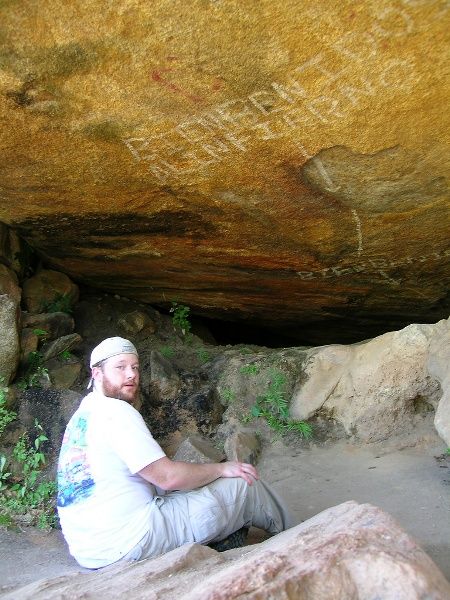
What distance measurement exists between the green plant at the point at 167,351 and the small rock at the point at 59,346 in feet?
2.65

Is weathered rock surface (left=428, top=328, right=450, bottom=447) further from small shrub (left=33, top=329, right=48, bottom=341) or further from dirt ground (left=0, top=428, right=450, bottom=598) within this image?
small shrub (left=33, top=329, right=48, bottom=341)

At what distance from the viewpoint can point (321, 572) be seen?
170cm

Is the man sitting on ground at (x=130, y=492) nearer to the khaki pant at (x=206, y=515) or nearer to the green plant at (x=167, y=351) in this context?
the khaki pant at (x=206, y=515)

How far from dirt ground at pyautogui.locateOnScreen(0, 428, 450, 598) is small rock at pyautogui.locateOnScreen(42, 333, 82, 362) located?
1.66m

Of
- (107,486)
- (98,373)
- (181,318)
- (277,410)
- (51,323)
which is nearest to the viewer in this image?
(107,486)

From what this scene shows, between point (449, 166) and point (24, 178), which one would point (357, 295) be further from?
point (24, 178)

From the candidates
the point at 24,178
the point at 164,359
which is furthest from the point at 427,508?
the point at 24,178

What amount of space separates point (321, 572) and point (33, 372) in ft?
11.4

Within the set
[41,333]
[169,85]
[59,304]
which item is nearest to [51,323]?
[41,333]

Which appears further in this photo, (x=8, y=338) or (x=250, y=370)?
(x=250, y=370)

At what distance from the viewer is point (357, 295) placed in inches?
216

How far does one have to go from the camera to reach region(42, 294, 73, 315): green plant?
5.45 metres

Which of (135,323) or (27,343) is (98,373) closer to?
(27,343)

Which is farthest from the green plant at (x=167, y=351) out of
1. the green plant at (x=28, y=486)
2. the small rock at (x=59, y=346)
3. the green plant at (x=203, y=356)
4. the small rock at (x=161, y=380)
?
the green plant at (x=28, y=486)
